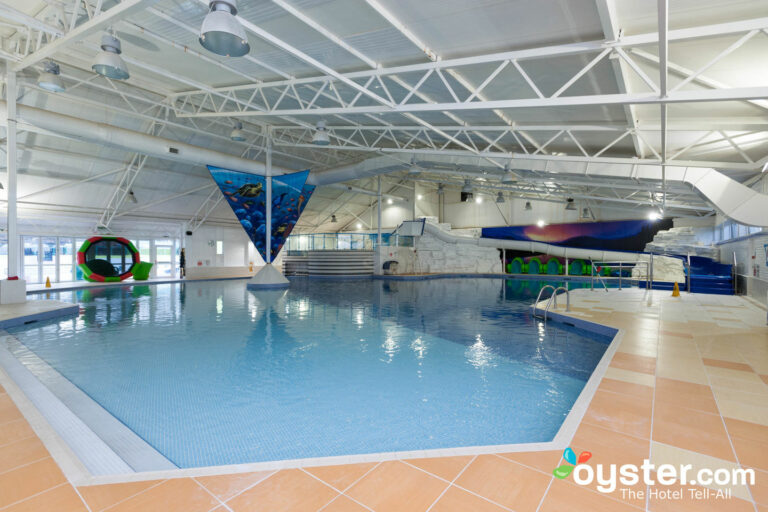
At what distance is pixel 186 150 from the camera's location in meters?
12.0

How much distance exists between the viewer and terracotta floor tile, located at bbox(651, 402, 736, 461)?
7.38ft

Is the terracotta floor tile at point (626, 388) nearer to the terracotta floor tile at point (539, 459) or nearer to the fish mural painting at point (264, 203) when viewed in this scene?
the terracotta floor tile at point (539, 459)

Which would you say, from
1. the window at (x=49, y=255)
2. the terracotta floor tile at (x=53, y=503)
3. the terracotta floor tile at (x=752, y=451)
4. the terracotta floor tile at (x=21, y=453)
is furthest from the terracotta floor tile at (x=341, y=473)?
the window at (x=49, y=255)

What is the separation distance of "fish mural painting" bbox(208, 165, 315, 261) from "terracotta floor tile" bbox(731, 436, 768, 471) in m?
13.5

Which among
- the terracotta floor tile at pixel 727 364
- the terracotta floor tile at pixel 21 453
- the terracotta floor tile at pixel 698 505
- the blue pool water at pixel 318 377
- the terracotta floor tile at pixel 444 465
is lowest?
the blue pool water at pixel 318 377

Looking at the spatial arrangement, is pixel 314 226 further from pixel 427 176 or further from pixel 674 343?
pixel 674 343

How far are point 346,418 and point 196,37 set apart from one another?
738cm

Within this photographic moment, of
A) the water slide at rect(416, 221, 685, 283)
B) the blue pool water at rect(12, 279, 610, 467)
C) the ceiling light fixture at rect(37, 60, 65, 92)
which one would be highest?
the ceiling light fixture at rect(37, 60, 65, 92)

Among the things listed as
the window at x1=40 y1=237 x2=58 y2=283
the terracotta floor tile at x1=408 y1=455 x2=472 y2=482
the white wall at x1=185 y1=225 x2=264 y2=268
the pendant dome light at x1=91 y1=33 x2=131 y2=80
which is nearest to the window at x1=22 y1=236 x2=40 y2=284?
the window at x1=40 y1=237 x2=58 y2=283

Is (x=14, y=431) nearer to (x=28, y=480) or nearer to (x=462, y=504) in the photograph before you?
(x=28, y=480)

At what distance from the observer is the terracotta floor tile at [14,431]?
2357 mm

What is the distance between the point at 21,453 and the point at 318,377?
2493 millimetres

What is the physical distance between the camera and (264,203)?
1436 centimetres

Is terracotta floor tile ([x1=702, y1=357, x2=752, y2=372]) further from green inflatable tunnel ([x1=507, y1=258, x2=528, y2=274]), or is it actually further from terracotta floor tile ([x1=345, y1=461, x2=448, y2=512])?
green inflatable tunnel ([x1=507, y1=258, x2=528, y2=274])
